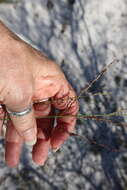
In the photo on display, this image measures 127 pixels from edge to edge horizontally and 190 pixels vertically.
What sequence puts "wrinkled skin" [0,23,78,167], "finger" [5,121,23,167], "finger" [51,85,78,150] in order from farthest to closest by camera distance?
"finger" [5,121,23,167]
"finger" [51,85,78,150]
"wrinkled skin" [0,23,78,167]

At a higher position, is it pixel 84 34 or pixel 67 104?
pixel 84 34

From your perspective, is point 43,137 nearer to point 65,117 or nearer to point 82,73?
point 65,117

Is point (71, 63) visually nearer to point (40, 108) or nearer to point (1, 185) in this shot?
point (40, 108)

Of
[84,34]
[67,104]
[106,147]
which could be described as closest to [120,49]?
[84,34]

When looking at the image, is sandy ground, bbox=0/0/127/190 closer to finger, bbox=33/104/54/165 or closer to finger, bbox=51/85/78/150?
finger, bbox=33/104/54/165

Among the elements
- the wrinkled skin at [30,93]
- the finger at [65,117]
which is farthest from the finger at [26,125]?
the finger at [65,117]

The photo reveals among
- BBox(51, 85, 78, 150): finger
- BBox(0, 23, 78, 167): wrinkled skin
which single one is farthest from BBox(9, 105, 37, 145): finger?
BBox(51, 85, 78, 150): finger

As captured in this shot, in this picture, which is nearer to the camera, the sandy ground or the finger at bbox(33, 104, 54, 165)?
the finger at bbox(33, 104, 54, 165)
